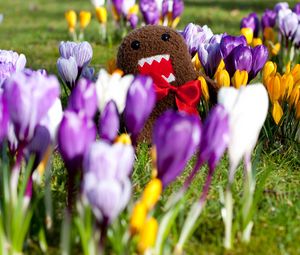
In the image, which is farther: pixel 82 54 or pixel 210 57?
pixel 210 57

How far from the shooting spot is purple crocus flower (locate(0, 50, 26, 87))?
349 centimetres

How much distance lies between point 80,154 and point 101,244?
35 cm

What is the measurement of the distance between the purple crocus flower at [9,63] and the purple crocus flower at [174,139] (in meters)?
1.32

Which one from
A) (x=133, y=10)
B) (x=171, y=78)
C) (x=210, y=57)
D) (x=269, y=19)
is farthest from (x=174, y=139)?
(x=133, y=10)

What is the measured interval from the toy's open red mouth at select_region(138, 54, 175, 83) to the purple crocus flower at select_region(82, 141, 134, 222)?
1776 mm

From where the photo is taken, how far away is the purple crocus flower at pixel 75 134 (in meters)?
2.41

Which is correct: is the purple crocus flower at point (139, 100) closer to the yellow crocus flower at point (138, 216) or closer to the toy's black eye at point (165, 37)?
the yellow crocus flower at point (138, 216)

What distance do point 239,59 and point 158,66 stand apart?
1.64 feet

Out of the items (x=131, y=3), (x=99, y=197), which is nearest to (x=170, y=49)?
(x=99, y=197)

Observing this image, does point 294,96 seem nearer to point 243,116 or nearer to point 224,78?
point 224,78

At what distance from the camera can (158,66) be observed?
405 cm

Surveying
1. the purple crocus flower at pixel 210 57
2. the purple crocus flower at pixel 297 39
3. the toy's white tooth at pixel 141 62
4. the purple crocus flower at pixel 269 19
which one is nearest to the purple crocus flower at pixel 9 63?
the toy's white tooth at pixel 141 62

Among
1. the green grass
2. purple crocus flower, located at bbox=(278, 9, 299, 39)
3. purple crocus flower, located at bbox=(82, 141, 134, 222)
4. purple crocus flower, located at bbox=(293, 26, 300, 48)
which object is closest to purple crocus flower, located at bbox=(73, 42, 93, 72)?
the green grass

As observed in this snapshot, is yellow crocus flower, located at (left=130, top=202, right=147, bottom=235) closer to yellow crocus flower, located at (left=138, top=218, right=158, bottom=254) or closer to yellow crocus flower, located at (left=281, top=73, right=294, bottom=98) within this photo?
yellow crocus flower, located at (left=138, top=218, right=158, bottom=254)
